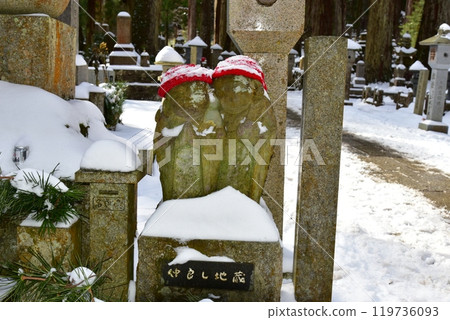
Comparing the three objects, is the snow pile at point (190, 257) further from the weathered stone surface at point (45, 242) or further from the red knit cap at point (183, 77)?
the red knit cap at point (183, 77)

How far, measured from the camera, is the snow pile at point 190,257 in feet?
9.13

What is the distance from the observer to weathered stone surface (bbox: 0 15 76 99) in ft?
12.9

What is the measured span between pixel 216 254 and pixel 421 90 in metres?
14.1

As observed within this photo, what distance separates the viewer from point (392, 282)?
3.86 metres

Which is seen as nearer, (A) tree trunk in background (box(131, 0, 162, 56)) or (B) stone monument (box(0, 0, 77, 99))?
(B) stone monument (box(0, 0, 77, 99))

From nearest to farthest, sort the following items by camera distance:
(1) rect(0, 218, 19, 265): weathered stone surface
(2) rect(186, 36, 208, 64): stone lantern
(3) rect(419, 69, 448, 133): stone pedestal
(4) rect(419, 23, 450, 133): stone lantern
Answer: (1) rect(0, 218, 19, 265): weathered stone surface, (4) rect(419, 23, 450, 133): stone lantern, (3) rect(419, 69, 448, 133): stone pedestal, (2) rect(186, 36, 208, 64): stone lantern

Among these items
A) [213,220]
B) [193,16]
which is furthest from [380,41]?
[213,220]

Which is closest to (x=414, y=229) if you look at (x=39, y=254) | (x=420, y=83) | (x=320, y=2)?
(x=39, y=254)

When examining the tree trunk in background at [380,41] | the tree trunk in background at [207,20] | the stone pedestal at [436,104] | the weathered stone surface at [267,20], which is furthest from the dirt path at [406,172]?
the tree trunk in background at [207,20]

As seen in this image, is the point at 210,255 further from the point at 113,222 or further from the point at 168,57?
the point at 168,57

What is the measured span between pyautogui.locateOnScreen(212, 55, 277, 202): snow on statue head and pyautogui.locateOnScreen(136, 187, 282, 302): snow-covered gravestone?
0.27 m

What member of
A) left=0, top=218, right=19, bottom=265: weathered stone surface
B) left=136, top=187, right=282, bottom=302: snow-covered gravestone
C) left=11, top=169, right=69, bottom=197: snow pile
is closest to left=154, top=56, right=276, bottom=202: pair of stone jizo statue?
left=136, top=187, right=282, bottom=302: snow-covered gravestone

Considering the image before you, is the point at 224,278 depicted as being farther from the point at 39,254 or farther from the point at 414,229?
the point at 414,229

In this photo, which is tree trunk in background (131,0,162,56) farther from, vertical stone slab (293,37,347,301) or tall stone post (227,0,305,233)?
vertical stone slab (293,37,347,301)
